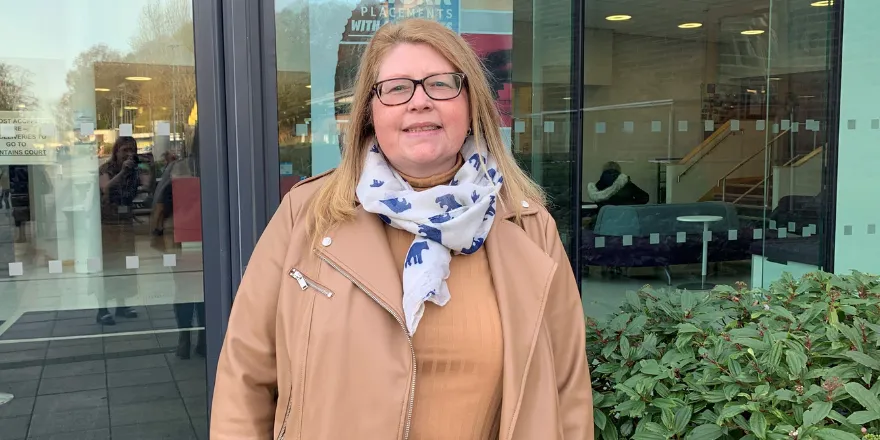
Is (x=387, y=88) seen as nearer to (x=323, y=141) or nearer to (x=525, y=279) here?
(x=525, y=279)

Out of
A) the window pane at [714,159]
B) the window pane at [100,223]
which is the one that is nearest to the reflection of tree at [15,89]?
the window pane at [100,223]

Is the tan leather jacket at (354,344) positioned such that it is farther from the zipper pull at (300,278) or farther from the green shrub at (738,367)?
the green shrub at (738,367)

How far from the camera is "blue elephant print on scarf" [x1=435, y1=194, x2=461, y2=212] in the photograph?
1.76 m

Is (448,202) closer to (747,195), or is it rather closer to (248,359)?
(248,359)

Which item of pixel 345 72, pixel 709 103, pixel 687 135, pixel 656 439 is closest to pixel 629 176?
pixel 687 135

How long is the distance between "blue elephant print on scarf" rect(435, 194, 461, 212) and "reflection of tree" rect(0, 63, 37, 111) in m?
2.56

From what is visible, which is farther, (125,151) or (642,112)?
(642,112)

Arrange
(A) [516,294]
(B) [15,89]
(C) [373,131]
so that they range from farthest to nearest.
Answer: (B) [15,89], (C) [373,131], (A) [516,294]

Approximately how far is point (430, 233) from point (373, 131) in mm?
356

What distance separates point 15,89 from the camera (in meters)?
3.42

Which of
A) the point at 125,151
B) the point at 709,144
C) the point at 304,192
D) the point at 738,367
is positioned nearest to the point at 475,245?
the point at 304,192

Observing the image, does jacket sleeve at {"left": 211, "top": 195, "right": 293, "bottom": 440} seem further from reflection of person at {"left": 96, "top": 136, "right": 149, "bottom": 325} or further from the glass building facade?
reflection of person at {"left": 96, "top": 136, "right": 149, "bottom": 325}

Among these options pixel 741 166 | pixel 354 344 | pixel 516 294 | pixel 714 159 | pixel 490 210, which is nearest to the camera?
pixel 354 344

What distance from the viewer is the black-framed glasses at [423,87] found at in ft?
5.57
